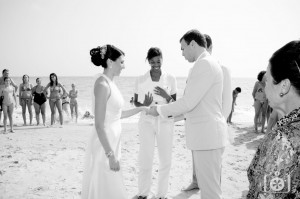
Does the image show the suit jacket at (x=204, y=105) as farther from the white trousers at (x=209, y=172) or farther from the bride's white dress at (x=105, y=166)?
the bride's white dress at (x=105, y=166)

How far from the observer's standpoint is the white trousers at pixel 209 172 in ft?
9.86

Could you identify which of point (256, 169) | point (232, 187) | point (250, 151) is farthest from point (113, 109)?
point (250, 151)

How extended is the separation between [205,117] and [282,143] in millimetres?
1882

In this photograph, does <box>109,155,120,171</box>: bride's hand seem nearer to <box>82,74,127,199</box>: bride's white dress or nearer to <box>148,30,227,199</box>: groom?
<box>82,74,127,199</box>: bride's white dress

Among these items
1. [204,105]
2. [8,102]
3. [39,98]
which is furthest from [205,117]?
[39,98]

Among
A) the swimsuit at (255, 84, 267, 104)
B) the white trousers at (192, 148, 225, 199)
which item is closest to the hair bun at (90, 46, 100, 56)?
the white trousers at (192, 148, 225, 199)

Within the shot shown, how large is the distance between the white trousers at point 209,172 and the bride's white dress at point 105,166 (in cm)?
92

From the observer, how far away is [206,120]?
10.0 feet

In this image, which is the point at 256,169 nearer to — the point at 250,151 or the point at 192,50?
the point at 192,50

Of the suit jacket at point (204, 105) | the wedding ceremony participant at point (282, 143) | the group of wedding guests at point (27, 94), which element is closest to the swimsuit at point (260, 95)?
the suit jacket at point (204, 105)

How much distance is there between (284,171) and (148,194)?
12.0 feet

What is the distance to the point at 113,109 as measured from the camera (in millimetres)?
3029

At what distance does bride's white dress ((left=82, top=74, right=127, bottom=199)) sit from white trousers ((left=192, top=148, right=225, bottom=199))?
92cm

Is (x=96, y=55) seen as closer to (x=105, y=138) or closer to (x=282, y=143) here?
(x=105, y=138)
